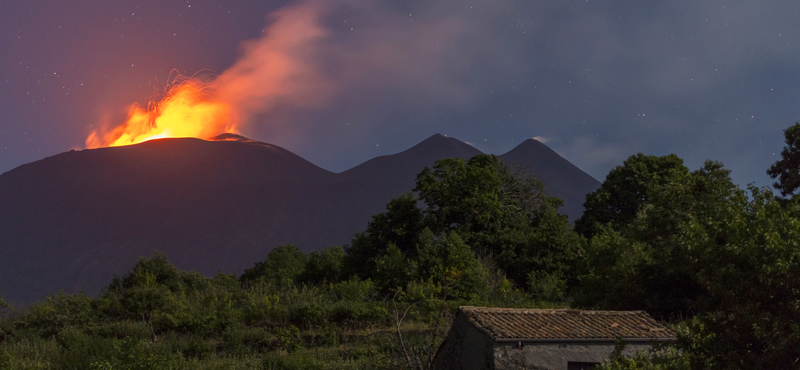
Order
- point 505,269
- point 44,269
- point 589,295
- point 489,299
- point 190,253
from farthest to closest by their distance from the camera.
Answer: point 190,253 → point 44,269 → point 505,269 → point 489,299 → point 589,295

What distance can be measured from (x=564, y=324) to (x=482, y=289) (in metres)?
15.0

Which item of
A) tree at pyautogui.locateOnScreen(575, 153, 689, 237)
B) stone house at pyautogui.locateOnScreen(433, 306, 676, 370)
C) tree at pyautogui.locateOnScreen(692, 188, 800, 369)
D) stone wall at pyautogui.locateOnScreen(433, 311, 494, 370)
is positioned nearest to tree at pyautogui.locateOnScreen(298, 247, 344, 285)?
tree at pyautogui.locateOnScreen(575, 153, 689, 237)

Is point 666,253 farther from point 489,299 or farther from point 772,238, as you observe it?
point 772,238

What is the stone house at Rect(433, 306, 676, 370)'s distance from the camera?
1354 centimetres

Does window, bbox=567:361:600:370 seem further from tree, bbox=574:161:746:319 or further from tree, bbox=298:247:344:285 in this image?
tree, bbox=298:247:344:285

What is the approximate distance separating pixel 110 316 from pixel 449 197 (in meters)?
23.8

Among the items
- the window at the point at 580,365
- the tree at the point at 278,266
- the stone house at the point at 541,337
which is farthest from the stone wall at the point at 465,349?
the tree at the point at 278,266

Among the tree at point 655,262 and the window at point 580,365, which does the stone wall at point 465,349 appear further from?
the tree at point 655,262

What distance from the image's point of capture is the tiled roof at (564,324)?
13.9m

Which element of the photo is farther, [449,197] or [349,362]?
[449,197]

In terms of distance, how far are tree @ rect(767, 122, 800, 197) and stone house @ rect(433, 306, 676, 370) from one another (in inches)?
678

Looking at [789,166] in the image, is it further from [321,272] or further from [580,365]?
[321,272]

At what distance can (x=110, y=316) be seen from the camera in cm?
2714

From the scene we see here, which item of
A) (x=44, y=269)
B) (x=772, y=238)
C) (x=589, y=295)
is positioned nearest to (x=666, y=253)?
(x=589, y=295)
